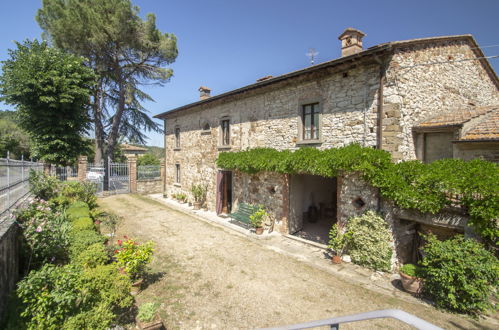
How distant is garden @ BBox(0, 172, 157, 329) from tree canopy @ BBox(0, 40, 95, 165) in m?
7.29

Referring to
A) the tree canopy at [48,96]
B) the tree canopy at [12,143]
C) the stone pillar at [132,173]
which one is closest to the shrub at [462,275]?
the tree canopy at [48,96]

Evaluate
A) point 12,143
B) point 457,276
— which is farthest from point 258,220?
point 12,143

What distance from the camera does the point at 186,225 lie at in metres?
11.2

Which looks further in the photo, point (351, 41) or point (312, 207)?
point (312, 207)

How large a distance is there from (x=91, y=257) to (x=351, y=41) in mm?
10599

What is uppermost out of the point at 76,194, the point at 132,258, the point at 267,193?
the point at 267,193

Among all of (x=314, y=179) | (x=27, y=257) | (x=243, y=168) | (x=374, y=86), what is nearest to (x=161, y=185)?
(x=243, y=168)

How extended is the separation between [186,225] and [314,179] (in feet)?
21.9

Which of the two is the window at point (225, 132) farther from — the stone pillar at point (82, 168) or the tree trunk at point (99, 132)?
the tree trunk at point (99, 132)

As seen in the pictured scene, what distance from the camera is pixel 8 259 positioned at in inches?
168

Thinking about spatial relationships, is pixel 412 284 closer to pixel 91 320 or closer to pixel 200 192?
pixel 91 320

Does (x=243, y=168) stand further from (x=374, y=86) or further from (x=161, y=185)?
(x=161, y=185)

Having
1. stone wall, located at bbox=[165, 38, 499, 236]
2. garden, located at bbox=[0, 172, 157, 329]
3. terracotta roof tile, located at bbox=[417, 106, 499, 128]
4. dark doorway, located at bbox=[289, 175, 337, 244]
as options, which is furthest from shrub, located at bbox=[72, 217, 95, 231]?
terracotta roof tile, located at bbox=[417, 106, 499, 128]

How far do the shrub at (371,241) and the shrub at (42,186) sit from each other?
11895 millimetres
